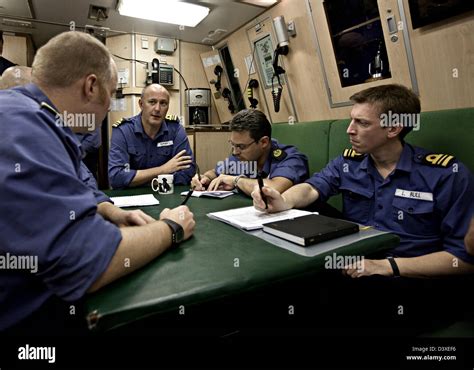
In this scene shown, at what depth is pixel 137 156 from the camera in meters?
2.47

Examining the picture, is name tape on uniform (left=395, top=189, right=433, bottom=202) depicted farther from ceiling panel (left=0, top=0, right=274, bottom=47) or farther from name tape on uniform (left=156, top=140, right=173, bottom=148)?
ceiling panel (left=0, top=0, right=274, bottom=47)

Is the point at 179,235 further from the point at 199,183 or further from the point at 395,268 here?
the point at 199,183

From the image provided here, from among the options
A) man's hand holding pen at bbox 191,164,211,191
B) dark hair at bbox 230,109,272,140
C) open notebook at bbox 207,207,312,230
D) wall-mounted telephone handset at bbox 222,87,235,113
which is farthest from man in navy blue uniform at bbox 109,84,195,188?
wall-mounted telephone handset at bbox 222,87,235,113

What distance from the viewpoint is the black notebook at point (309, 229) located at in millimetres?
909

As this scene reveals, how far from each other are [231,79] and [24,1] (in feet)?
7.66

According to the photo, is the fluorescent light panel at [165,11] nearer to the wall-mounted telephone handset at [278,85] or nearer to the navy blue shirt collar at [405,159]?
the wall-mounted telephone handset at [278,85]

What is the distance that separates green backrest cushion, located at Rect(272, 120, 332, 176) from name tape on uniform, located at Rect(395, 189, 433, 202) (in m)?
0.91

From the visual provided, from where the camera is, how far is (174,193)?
1.83 meters

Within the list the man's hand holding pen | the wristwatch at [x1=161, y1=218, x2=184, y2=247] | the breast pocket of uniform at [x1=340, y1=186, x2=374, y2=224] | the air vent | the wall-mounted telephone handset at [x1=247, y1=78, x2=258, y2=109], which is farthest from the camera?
the wall-mounted telephone handset at [x1=247, y1=78, x2=258, y2=109]

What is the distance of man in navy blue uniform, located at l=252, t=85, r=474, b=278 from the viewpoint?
114cm

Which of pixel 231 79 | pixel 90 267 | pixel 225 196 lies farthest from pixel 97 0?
pixel 90 267

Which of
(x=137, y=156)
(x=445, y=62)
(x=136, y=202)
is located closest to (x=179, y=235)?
(x=136, y=202)

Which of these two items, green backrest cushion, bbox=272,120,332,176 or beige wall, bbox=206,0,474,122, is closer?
beige wall, bbox=206,0,474,122

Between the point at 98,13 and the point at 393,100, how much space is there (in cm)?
321
